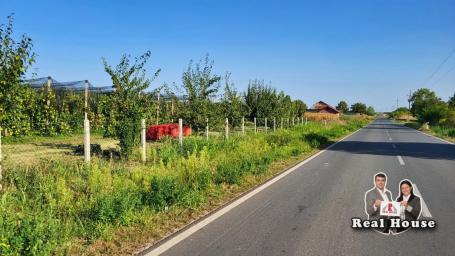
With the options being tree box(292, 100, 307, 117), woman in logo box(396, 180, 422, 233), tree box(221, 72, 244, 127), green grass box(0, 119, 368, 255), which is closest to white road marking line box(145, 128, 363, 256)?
green grass box(0, 119, 368, 255)

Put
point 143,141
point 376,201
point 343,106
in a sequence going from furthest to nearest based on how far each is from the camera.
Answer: point 343,106
point 143,141
point 376,201

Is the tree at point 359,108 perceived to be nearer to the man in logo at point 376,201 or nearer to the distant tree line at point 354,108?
the distant tree line at point 354,108

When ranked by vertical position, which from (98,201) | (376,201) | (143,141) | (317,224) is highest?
(143,141)

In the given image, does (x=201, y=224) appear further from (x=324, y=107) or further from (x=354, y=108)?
(x=354, y=108)

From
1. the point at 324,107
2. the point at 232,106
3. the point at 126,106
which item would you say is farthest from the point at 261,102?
the point at 324,107

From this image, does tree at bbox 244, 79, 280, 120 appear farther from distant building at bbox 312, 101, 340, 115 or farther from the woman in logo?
distant building at bbox 312, 101, 340, 115

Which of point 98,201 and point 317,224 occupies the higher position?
point 98,201

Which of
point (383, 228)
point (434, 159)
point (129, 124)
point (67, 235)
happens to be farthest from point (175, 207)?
point (434, 159)

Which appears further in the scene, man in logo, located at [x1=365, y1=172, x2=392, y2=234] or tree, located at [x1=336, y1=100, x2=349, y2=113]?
tree, located at [x1=336, y1=100, x2=349, y2=113]

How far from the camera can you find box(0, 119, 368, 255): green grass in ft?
16.4

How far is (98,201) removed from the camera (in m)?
6.64

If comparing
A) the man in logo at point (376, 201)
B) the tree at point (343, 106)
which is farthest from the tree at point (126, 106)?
the tree at point (343, 106)

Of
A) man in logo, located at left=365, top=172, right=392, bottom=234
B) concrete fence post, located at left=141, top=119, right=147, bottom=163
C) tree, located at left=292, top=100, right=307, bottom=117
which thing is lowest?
man in logo, located at left=365, top=172, right=392, bottom=234

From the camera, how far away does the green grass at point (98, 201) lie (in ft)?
16.4
